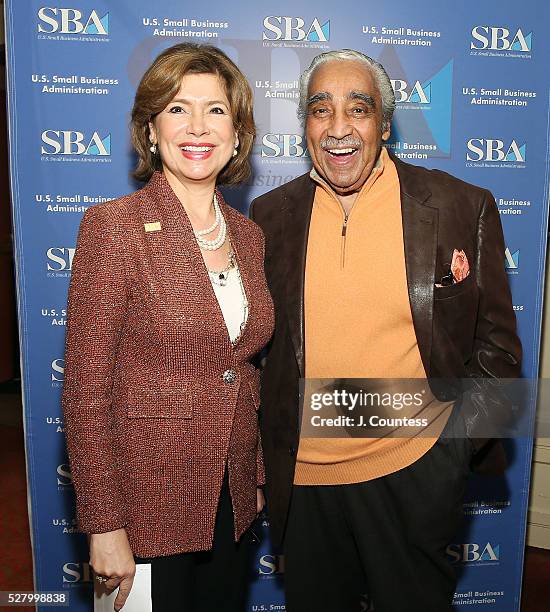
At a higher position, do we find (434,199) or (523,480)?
(434,199)

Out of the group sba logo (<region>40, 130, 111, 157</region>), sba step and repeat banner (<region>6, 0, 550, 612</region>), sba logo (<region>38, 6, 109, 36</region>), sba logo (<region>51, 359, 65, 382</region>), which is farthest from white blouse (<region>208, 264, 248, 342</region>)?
sba logo (<region>38, 6, 109, 36</region>)

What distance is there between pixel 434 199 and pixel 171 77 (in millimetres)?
812

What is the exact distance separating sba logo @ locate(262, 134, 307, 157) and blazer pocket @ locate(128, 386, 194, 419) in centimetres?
138

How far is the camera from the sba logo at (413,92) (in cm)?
270

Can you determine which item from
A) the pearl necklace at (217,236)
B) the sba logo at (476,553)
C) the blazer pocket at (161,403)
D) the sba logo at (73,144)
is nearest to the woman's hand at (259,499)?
the blazer pocket at (161,403)

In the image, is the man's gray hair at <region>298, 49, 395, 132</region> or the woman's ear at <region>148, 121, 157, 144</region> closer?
the woman's ear at <region>148, 121, 157, 144</region>

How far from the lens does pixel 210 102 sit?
→ 5.88 ft

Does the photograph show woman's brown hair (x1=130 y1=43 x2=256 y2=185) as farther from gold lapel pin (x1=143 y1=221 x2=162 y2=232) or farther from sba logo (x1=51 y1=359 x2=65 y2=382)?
sba logo (x1=51 y1=359 x2=65 y2=382)

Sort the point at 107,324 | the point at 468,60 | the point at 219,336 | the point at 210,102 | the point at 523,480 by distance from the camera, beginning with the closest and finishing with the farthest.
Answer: the point at 107,324, the point at 219,336, the point at 210,102, the point at 468,60, the point at 523,480

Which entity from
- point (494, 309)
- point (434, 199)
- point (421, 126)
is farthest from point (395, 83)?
point (494, 309)

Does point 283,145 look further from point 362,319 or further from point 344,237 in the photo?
point 362,319

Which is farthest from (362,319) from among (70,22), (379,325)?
(70,22)

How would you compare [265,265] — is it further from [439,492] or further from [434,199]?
[439,492]

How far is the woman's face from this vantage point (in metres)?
1.76
